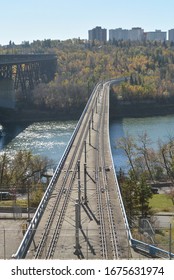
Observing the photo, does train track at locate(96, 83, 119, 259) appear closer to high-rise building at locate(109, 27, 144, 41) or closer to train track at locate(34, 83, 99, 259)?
train track at locate(34, 83, 99, 259)

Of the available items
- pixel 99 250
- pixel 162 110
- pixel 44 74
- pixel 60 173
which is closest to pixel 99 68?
pixel 44 74

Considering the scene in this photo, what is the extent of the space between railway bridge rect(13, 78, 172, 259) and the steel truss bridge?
779 inches

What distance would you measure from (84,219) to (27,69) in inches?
1305

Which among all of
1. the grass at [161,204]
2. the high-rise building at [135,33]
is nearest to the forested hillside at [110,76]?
the grass at [161,204]

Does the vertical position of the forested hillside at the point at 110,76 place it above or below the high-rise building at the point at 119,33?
below

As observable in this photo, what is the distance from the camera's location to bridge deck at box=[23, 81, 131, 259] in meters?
6.92

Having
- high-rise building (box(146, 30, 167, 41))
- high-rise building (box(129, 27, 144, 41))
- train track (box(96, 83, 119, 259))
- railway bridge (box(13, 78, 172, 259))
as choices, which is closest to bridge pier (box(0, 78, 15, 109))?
train track (box(96, 83, 119, 259))

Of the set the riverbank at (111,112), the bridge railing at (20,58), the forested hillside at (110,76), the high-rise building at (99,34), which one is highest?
the high-rise building at (99,34)

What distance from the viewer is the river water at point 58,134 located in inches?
841

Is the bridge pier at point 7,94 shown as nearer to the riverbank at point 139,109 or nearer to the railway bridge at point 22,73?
the railway bridge at point 22,73

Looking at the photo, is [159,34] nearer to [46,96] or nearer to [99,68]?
[99,68]

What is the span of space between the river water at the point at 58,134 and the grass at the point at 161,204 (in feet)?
14.4

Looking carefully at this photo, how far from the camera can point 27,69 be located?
133ft

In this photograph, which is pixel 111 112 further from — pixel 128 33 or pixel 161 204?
pixel 128 33
